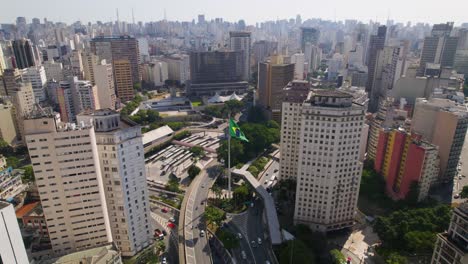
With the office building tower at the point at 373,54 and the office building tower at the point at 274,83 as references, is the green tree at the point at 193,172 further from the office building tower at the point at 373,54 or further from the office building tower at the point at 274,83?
the office building tower at the point at 373,54

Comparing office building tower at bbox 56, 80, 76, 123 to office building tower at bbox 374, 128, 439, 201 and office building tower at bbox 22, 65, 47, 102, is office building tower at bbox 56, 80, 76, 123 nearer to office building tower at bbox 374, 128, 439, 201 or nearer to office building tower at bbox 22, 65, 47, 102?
office building tower at bbox 22, 65, 47, 102

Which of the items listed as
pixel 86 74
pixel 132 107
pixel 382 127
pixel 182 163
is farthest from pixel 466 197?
pixel 86 74

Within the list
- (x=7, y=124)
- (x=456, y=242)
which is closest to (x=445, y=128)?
(x=456, y=242)

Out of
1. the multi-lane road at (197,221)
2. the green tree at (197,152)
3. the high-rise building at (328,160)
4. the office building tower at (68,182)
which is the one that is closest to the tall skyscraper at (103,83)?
the green tree at (197,152)

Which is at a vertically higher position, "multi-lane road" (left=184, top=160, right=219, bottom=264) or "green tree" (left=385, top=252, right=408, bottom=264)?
"green tree" (left=385, top=252, right=408, bottom=264)

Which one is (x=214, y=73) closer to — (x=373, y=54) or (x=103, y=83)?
(x=103, y=83)

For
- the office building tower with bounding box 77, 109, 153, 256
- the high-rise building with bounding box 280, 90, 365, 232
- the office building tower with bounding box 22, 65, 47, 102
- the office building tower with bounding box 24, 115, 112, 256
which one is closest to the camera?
the office building tower with bounding box 24, 115, 112, 256

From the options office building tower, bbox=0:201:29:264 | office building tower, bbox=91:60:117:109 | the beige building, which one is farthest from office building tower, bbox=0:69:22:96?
office building tower, bbox=0:201:29:264
